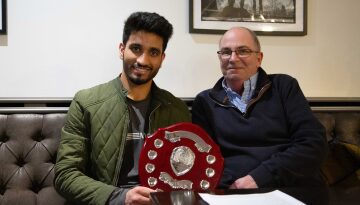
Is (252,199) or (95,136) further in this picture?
(95,136)

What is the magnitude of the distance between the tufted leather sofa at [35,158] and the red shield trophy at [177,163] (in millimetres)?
650

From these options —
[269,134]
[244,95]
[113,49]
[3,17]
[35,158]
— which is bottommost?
[35,158]

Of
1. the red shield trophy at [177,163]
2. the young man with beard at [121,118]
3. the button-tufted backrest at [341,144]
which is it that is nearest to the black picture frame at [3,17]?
the young man with beard at [121,118]

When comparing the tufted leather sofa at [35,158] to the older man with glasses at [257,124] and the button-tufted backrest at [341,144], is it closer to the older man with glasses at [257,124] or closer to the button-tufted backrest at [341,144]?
the button-tufted backrest at [341,144]

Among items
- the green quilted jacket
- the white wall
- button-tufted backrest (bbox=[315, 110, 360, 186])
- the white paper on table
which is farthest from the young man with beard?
button-tufted backrest (bbox=[315, 110, 360, 186])

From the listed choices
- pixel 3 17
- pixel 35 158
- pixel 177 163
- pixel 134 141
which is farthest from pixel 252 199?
pixel 3 17

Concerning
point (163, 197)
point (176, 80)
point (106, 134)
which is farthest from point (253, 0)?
point (163, 197)

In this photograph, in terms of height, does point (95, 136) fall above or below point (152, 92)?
below

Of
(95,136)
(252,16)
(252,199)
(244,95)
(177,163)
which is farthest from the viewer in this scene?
(252,16)

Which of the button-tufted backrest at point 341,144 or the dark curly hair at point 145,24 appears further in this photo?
the button-tufted backrest at point 341,144

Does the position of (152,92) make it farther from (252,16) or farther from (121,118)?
(252,16)

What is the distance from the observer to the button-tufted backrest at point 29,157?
1.47 metres

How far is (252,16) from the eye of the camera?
6.23ft

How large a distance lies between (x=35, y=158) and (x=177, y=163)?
2.56 ft
